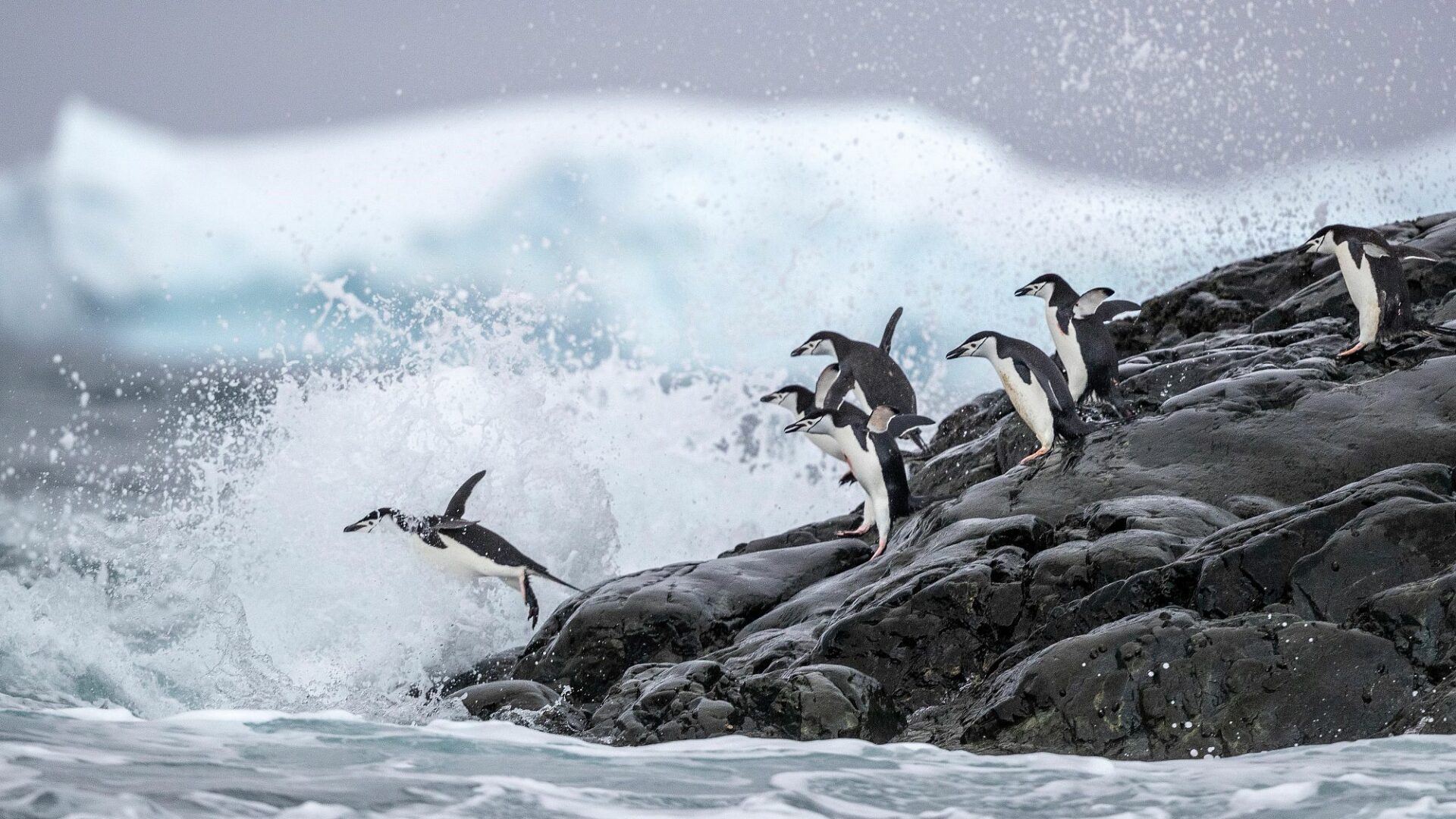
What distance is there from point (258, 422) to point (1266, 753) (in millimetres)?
11000

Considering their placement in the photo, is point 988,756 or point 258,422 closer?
point 988,756

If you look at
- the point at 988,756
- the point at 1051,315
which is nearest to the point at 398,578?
the point at 1051,315

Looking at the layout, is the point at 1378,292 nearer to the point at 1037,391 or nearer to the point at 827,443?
the point at 1037,391

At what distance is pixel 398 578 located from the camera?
11.0 m

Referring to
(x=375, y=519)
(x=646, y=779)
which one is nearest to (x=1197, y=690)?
(x=646, y=779)

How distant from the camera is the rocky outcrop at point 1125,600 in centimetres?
465

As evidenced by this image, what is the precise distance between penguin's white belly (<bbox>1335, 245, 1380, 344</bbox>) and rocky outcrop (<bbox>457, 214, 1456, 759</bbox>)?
7.4 inches

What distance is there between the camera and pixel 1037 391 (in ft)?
26.0

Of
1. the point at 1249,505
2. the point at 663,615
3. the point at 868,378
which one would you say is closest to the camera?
the point at 1249,505

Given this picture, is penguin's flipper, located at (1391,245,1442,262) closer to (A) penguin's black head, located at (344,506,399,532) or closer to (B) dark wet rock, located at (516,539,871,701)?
(B) dark wet rock, located at (516,539,871,701)

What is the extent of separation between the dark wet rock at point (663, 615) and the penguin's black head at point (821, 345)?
Answer: 2.44m

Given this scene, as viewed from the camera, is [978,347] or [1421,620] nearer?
[1421,620]

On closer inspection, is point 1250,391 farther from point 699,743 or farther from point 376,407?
point 376,407

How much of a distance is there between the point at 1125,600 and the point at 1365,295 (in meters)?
4.26
